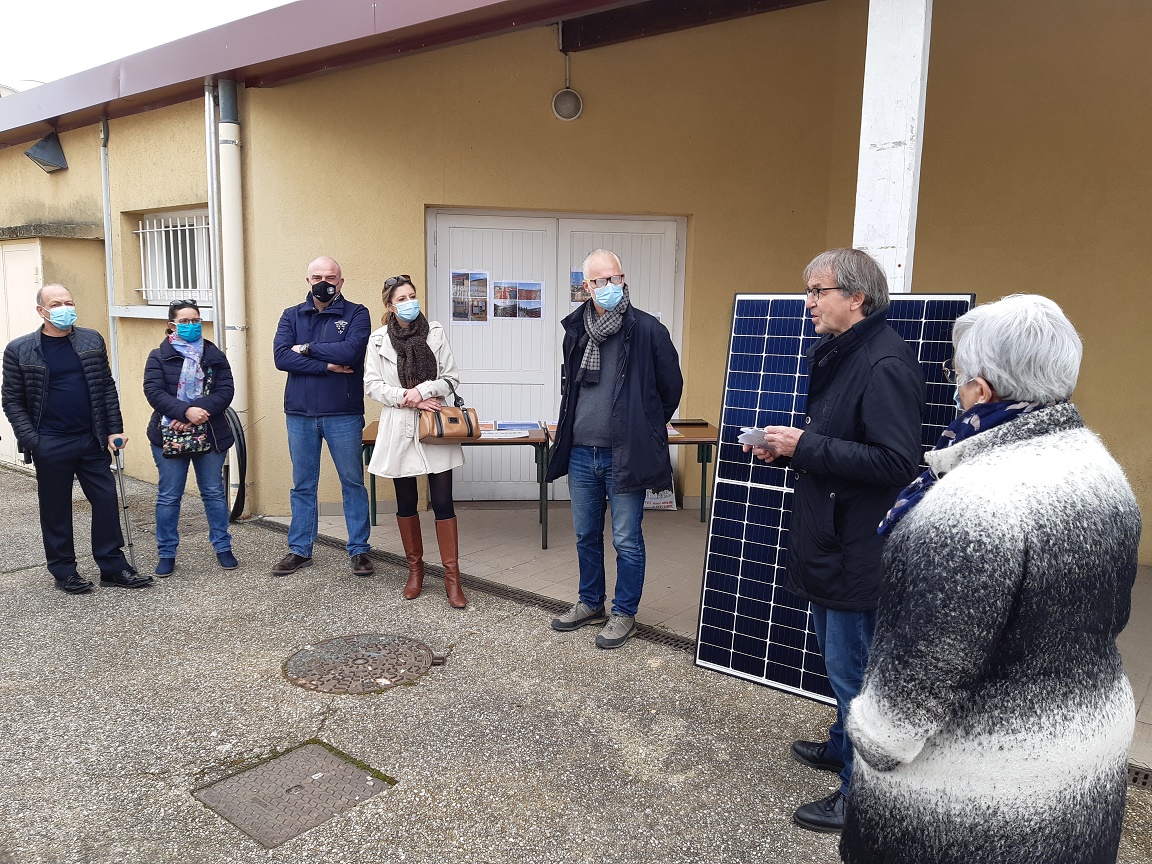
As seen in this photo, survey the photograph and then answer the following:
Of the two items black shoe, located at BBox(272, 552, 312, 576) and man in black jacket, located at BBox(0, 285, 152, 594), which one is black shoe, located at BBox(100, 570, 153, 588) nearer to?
man in black jacket, located at BBox(0, 285, 152, 594)

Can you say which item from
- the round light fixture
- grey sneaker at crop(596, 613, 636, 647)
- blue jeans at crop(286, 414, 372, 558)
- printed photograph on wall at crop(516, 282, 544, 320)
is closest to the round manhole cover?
grey sneaker at crop(596, 613, 636, 647)

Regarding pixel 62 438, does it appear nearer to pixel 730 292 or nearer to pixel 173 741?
pixel 173 741

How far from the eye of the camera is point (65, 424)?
4875mm

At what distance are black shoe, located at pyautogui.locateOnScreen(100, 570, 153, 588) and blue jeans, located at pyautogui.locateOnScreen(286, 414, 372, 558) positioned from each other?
0.88 m

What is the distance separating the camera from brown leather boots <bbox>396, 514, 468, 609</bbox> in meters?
4.88

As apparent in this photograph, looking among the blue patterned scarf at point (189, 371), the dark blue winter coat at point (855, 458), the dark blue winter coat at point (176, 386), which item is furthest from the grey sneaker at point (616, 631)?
the blue patterned scarf at point (189, 371)

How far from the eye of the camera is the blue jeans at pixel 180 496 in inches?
209

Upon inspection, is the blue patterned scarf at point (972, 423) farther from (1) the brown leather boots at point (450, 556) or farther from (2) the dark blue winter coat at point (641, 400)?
(1) the brown leather boots at point (450, 556)

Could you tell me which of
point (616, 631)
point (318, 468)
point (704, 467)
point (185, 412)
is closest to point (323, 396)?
point (318, 468)

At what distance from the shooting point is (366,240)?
655cm

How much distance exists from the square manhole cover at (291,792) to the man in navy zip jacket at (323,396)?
7.24ft

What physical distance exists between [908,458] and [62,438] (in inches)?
183

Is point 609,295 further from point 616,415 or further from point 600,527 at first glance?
point 600,527

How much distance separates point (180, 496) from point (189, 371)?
2.62 ft
